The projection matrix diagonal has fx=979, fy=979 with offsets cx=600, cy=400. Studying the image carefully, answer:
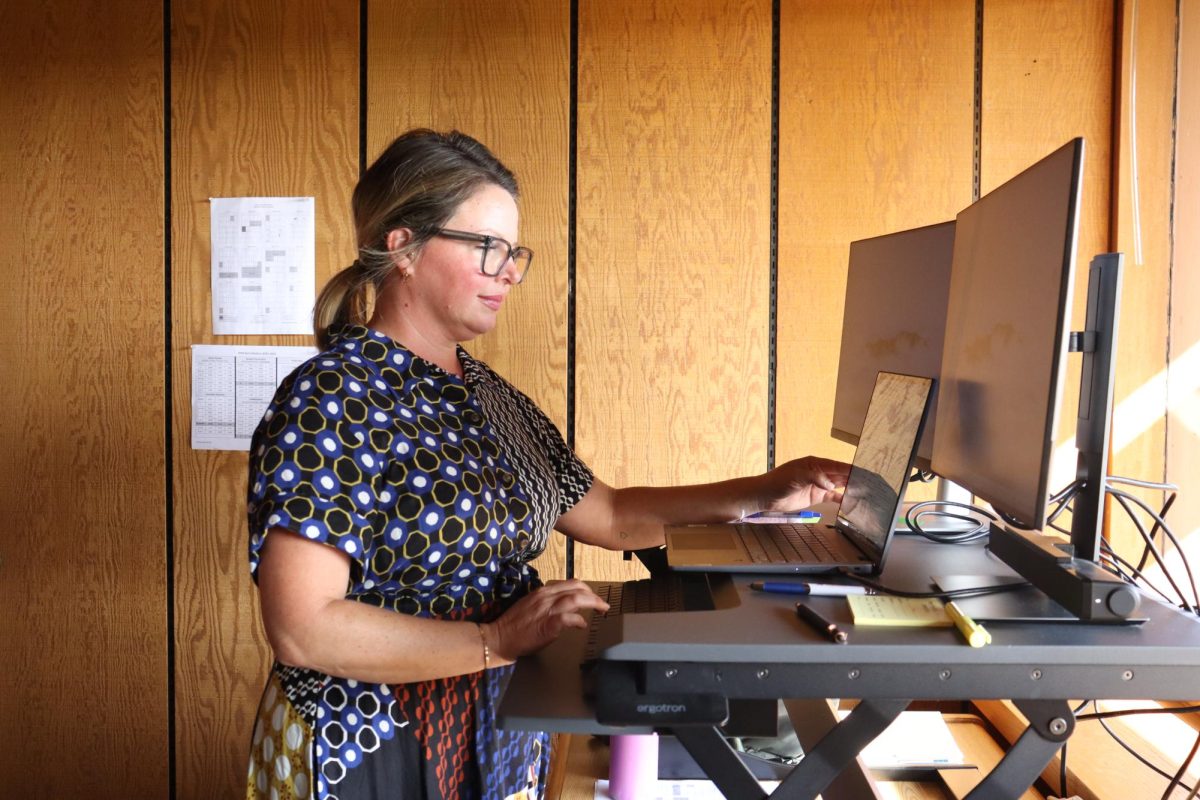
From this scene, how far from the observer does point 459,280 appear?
1474mm

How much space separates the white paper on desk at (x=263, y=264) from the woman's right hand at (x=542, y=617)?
173 centimetres

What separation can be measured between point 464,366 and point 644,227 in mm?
1137

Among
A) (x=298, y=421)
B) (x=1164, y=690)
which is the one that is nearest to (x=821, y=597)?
(x=1164, y=690)

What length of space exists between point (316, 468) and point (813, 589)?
0.62 m

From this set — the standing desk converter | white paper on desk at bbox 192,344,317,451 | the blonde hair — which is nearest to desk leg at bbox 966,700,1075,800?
the standing desk converter

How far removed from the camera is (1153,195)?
2441 mm

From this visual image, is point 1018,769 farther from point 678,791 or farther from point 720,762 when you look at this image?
point 678,791

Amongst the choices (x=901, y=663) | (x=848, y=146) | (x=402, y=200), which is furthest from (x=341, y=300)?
(x=848, y=146)

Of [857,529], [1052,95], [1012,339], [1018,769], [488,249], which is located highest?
[1052,95]

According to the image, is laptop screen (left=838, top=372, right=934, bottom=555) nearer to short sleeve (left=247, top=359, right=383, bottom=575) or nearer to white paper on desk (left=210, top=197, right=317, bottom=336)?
short sleeve (left=247, top=359, right=383, bottom=575)

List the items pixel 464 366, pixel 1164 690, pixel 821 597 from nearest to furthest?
pixel 1164 690, pixel 821 597, pixel 464 366

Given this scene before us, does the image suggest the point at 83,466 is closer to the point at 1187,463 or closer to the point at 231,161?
the point at 231,161

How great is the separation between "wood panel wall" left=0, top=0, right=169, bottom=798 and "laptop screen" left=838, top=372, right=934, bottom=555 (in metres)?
2.11

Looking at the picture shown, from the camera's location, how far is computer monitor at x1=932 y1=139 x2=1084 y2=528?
937mm
